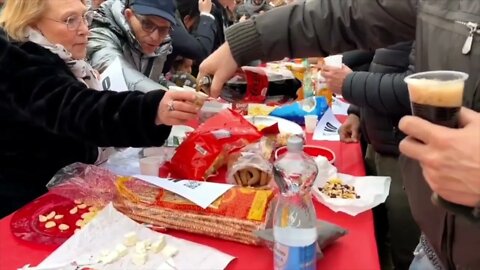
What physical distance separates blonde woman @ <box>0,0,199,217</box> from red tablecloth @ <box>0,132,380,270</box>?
0.32 meters

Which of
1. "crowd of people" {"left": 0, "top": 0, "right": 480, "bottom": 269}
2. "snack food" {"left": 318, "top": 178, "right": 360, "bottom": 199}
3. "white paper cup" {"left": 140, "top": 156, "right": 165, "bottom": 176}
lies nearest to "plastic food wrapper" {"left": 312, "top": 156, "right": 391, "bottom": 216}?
"snack food" {"left": 318, "top": 178, "right": 360, "bottom": 199}

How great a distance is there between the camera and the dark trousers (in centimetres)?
222

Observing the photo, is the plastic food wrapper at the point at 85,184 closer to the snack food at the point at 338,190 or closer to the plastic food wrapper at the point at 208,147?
the plastic food wrapper at the point at 208,147

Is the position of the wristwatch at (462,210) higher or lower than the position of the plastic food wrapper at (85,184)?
higher

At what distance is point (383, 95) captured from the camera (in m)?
2.02

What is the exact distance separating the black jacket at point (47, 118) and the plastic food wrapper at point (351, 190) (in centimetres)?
52

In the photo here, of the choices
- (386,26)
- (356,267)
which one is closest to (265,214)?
(356,267)

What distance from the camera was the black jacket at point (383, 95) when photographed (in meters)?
2.00

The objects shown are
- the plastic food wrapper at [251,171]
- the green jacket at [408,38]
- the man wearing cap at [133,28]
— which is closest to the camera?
the green jacket at [408,38]

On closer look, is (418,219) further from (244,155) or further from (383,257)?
(383,257)

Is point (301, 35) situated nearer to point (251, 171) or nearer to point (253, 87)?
point (251, 171)

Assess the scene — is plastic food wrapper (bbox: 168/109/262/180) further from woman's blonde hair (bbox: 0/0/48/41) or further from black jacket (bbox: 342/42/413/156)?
woman's blonde hair (bbox: 0/0/48/41)

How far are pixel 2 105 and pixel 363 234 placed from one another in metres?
1.21

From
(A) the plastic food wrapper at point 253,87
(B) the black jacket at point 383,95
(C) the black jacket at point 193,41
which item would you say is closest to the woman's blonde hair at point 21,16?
(A) the plastic food wrapper at point 253,87
